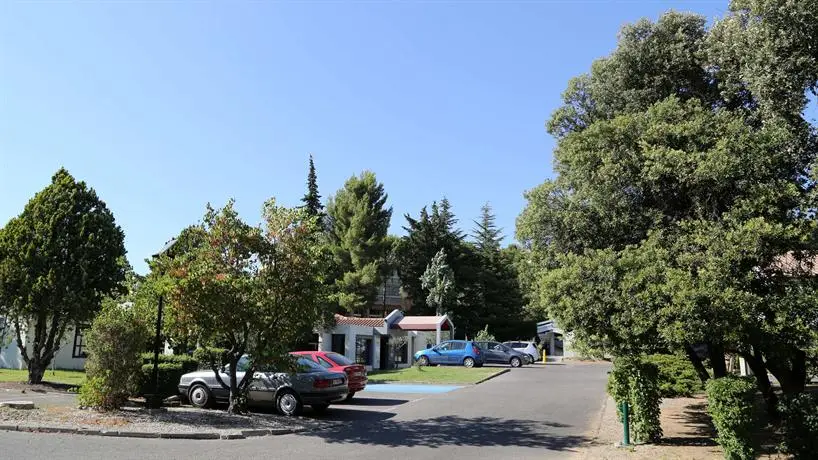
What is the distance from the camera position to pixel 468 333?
58.1 metres

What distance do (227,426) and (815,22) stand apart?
43.1ft

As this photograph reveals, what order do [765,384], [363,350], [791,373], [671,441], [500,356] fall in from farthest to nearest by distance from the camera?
[500,356] < [363,350] < [765,384] < [791,373] < [671,441]

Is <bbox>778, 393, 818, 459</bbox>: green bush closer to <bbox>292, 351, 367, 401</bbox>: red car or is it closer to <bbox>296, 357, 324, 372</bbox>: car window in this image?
<bbox>296, 357, 324, 372</bbox>: car window

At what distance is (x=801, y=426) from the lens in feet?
26.9

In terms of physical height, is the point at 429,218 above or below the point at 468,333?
above

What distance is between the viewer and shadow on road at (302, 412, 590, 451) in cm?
1107

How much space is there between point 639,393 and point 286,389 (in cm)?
845

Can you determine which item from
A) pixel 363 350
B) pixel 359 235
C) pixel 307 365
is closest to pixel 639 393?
pixel 307 365

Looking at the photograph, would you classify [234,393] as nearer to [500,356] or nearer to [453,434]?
[453,434]

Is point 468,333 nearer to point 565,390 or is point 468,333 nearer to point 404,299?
point 404,299

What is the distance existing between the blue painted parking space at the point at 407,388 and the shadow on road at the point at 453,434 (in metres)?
7.13

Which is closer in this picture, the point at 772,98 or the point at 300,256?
the point at 772,98

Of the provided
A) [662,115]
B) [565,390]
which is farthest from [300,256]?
[565,390]

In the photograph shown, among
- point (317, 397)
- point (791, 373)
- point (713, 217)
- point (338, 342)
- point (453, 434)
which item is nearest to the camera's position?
point (713, 217)
